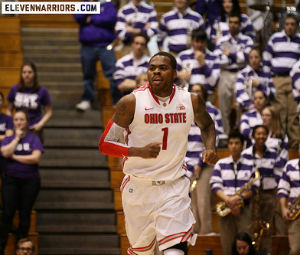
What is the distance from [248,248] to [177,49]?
3175 millimetres

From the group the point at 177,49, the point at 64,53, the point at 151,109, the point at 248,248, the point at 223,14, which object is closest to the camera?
the point at 151,109

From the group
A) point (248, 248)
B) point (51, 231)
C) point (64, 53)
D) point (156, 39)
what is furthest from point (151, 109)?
point (64, 53)

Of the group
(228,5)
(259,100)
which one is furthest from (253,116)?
(228,5)

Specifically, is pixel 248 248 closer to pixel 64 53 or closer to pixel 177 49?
pixel 177 49

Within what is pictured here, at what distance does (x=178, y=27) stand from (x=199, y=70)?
0.97m

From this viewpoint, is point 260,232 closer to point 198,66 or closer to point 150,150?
point 198,66

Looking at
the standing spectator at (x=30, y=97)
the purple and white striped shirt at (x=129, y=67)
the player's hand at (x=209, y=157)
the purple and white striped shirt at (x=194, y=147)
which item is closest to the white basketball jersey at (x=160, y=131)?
the player's hand at (x=209, y=157)

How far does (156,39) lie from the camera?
1151 centimetres

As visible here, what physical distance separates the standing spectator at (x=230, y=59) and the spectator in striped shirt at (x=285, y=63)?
0.36 m

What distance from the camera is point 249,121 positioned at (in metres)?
10.2

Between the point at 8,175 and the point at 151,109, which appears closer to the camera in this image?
the point at 151,109

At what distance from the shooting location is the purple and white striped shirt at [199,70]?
10164 millimetres

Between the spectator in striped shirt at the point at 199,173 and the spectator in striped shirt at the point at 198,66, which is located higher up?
the spectator in striped shirt at the point at 198,66

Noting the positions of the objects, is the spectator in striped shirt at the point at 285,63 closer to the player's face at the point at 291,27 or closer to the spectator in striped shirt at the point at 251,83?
the player's face at the point at 291,27
